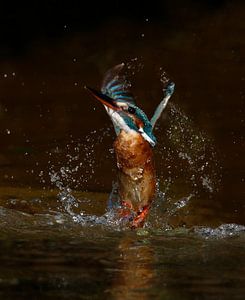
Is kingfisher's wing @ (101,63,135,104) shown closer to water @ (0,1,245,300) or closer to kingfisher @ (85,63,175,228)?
kingfisher @ (85,63,175,228)

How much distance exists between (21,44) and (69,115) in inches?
42.0

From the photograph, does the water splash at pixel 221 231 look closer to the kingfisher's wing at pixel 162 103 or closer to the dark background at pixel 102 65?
the kingfisher's wing at pixel 162 103

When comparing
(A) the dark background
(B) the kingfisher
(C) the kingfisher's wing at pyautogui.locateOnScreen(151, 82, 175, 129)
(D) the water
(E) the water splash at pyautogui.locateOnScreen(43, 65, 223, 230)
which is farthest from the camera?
(A) the dark background

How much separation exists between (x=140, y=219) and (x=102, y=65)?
2553mm

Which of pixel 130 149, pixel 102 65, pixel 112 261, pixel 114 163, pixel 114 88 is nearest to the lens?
pixel 112 261

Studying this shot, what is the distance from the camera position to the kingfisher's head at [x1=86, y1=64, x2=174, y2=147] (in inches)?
180

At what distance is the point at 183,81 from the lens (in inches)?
270

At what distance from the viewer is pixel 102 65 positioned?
23.1 ft

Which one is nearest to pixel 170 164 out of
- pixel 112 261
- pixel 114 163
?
pixel 114 163

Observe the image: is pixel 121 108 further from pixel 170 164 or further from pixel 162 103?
pixel 170 164

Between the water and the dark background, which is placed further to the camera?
the dark background

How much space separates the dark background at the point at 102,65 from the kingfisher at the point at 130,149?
94 cm

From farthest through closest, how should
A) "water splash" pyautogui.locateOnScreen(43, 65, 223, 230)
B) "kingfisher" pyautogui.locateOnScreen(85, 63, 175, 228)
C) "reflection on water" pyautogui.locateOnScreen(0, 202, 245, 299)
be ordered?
"water splash" pyautogui.locateOnScreen(43, 65, 223, 230), "kingfisher" pyautogui.locateOnScreen(85, 63, 175, 228), "reflection on water" pyautogui.locateOnScreen(0, 202, 245, 299)

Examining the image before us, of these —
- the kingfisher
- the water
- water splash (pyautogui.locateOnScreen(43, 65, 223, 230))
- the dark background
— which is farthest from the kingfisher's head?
the dark background
